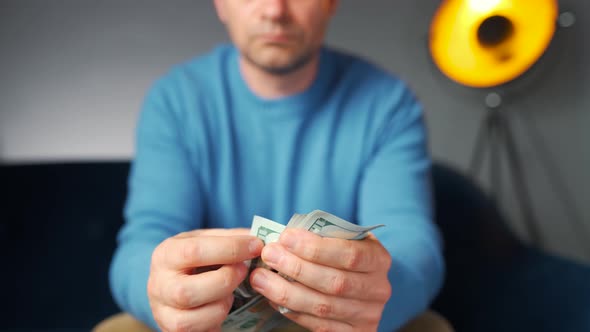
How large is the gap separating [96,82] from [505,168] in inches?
63.8

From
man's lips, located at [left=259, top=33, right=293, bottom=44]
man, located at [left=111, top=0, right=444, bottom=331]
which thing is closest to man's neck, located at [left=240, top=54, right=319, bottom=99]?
man, located at [left=111, top=0, right=444, bottom=331]

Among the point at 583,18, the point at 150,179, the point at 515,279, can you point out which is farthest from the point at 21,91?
the point at 583,18

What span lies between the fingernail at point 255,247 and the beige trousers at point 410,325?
428mm

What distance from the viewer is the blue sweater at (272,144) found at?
1.13m

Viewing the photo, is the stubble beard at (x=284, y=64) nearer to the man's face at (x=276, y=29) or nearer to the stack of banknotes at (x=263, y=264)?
the man's face at (x=276, y=29)

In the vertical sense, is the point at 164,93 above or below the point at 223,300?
above

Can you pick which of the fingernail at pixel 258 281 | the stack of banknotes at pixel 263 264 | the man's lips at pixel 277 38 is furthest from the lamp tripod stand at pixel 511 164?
the fingernail at pixel 258 281

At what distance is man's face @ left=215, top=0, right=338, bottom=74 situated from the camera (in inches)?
41.6

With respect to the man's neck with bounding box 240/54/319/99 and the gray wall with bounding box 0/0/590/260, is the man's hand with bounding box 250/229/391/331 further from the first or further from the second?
the gray wall with bounding box 0/0/590/260

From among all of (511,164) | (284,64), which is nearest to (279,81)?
(284,64)

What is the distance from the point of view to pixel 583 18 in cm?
180

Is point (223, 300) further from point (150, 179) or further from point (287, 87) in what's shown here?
point (287, 87)

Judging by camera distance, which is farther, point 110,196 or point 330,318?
point 110,196

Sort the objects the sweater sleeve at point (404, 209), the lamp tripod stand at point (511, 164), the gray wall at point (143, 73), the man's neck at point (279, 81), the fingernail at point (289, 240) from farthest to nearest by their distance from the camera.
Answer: the lamp tripod stand at point (511, 164) → the gray wall at point (143, 73) → the man's neck at point (279, 81) → the sweater sleeve at point (404, 209) → the fingernail at point (289, 240)
